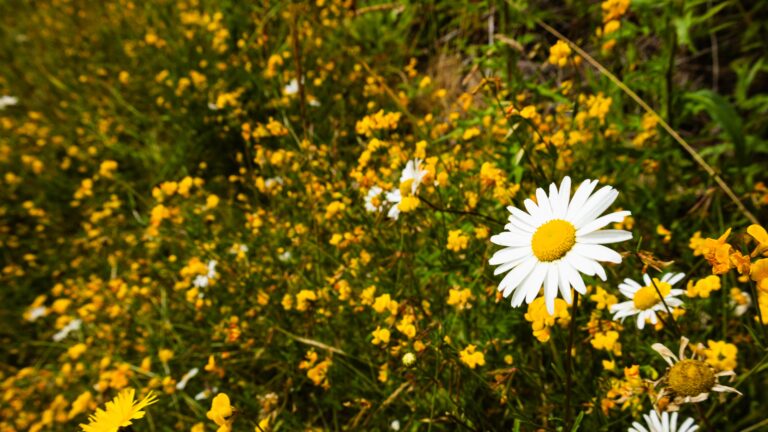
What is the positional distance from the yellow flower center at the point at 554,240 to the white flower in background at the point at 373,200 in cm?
73

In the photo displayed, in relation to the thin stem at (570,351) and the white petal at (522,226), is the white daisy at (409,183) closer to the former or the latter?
the white petal at (522,226)

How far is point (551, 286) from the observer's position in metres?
0.82

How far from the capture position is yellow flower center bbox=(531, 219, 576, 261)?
845mm

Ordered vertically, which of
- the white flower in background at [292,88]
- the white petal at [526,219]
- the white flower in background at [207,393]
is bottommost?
the white flower in background at [207,393]

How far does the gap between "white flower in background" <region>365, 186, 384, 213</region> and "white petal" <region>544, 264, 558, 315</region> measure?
780mm

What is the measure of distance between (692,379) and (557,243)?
0.40m

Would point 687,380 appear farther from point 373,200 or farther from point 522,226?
point 373,200

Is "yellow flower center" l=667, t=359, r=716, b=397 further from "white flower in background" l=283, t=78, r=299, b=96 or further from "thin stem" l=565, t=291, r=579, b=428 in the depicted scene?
"white flower in background" l=283, t=78, r=299, b=96

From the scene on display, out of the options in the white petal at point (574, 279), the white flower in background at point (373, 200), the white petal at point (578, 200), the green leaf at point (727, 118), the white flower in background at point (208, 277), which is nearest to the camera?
the white petal at point (574, 279)

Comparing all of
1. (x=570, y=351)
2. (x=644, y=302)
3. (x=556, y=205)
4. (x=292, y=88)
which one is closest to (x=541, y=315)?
(x=570, y=351)

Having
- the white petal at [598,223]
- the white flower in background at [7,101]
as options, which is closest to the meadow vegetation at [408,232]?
the white petal at [598,223]

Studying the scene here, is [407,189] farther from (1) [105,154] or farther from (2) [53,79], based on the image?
(2) [53,79]

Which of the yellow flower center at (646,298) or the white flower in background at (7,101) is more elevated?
the white flower in background at (7,101)

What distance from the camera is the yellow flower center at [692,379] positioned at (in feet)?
3.01
